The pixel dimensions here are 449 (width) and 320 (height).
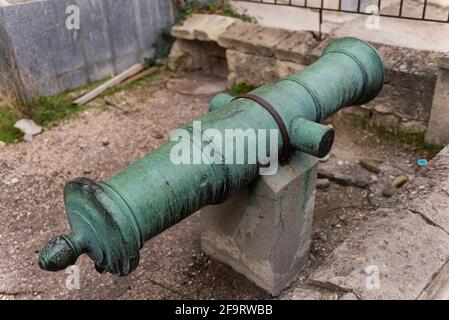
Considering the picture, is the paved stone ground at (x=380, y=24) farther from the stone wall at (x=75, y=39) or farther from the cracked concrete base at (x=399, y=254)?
the cracked concrete base at (x=399, y=254)

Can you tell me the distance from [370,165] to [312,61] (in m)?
1.16

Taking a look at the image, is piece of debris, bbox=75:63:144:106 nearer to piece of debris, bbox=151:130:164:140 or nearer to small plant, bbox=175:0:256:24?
small plant, bbox=175:0:256:24

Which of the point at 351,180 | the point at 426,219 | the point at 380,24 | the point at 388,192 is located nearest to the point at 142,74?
the point at 380,24

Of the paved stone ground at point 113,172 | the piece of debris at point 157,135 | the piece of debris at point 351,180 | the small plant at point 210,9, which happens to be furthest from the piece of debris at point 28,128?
the piece of debris at point 351,180

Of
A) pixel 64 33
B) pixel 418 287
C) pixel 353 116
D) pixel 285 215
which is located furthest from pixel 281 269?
pixel 64 33

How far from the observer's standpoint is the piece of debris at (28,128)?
4996 mm

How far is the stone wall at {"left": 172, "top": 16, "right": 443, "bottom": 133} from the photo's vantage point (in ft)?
13.9

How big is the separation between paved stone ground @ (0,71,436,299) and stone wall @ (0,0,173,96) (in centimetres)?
56

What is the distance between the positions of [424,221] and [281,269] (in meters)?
1.01

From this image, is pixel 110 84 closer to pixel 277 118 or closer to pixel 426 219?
pixel 277 118

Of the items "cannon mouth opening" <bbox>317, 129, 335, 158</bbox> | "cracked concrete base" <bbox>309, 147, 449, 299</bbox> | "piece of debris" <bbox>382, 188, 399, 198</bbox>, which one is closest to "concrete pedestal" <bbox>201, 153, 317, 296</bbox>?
"cannon mouth opening" <bbox>317, 129, 335, 158</bbox>

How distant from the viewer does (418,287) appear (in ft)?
6.75

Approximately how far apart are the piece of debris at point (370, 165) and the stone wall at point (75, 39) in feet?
11.2

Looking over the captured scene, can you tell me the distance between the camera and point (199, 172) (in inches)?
92.1
